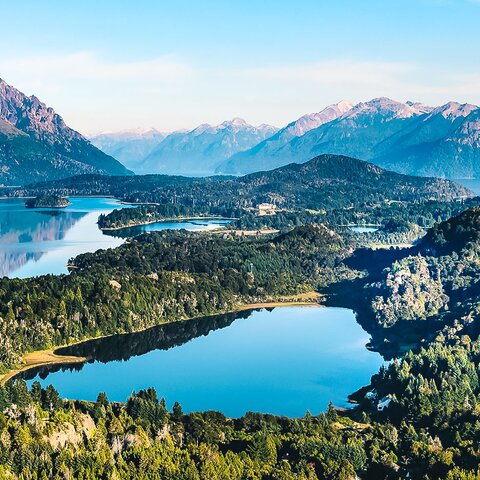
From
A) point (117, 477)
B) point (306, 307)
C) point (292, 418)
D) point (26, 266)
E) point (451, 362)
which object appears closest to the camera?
point (117, 477)

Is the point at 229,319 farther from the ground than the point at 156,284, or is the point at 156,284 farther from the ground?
the point at 156,284

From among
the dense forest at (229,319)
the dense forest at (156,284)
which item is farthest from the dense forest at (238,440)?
the dense forest at (156,284)

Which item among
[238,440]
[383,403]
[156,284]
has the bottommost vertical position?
[383,403]

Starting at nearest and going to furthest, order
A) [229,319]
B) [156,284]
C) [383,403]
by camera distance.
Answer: [383,403], [229,319], [156,284]

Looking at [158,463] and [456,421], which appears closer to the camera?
[158,463]

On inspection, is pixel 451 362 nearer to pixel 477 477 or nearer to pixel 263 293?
pixel 477 477

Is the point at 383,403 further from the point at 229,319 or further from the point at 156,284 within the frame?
the point at 156,284

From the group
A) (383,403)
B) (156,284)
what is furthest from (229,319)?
(383,403)

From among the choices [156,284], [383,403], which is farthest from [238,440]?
[156,284]

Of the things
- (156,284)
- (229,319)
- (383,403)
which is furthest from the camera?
(156,284)

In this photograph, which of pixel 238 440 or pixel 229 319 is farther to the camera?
pixel 229 319

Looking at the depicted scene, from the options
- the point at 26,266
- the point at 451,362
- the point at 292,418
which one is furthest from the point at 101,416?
the point at 26,266
